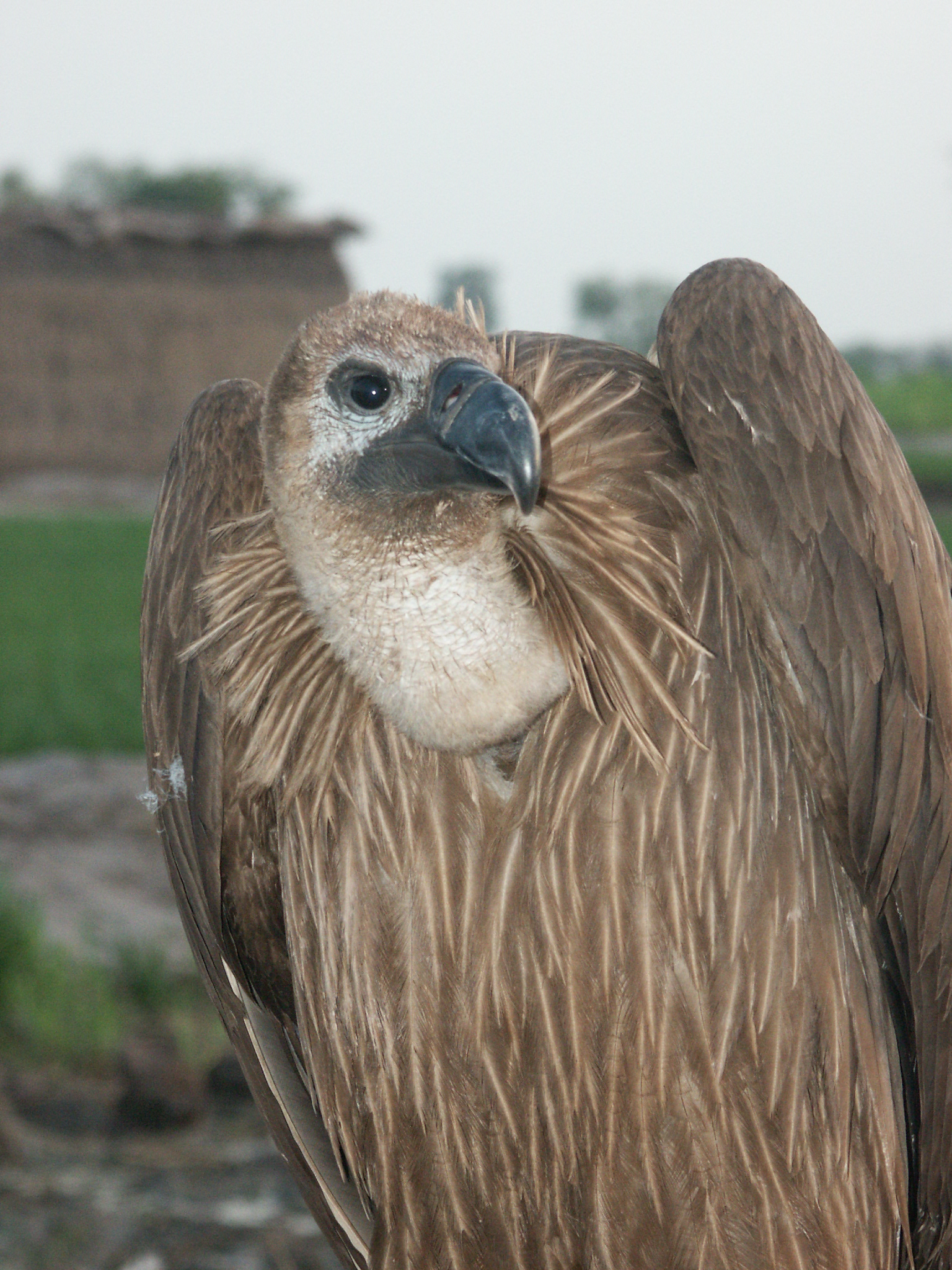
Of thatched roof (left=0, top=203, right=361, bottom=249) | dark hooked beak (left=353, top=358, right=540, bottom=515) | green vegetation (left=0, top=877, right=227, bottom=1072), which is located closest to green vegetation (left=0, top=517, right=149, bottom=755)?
green vegetation (left=0, top=877, right=227, bottom=1072)

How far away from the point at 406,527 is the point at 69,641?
857 cm

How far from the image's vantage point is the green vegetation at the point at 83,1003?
14.7ft

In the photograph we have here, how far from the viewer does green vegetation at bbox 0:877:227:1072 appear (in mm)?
4477

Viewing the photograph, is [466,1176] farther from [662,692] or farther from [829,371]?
[829,371]

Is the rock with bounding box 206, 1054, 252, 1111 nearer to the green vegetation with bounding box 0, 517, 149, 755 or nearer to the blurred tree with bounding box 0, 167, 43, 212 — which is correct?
the green vegetation with bounding box 0, 517, 149, 755

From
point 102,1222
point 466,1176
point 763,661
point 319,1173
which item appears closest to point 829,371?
point 763,661

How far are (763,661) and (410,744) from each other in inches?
18.7

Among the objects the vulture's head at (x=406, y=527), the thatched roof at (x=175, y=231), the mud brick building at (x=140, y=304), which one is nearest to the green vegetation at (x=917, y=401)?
the thatched roof at (x=175, y=231)

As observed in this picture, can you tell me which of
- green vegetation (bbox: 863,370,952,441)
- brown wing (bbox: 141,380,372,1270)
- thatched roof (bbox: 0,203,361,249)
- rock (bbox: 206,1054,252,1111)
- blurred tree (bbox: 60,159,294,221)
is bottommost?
rock (bbox: 206,1054,252,1111)

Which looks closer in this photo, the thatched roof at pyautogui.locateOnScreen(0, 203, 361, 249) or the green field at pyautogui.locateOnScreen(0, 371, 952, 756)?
the green field at pyautogui.locateOnScreen(0, 371, 952, 756)

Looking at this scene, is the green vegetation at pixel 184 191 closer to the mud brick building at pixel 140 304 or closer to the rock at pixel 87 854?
the mud brick building at pixel 140 304

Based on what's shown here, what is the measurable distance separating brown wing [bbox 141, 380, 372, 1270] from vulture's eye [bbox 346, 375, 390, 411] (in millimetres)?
377

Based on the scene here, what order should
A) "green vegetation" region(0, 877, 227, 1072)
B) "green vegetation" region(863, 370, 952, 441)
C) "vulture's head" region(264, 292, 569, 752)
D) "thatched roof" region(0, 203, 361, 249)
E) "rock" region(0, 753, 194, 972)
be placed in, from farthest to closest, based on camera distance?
"green vegetation" region(863, 370, 952, 441) < "thatched roof" region(0, 203, 361, 249) < "rock" region(0, 753, 194, 972) < "green vegetation" region(0, 877, 227, 1072) < "vulture's head" region(264, 292, 569, 752)

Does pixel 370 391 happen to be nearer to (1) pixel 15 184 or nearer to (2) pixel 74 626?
(2) pixel 74 626
